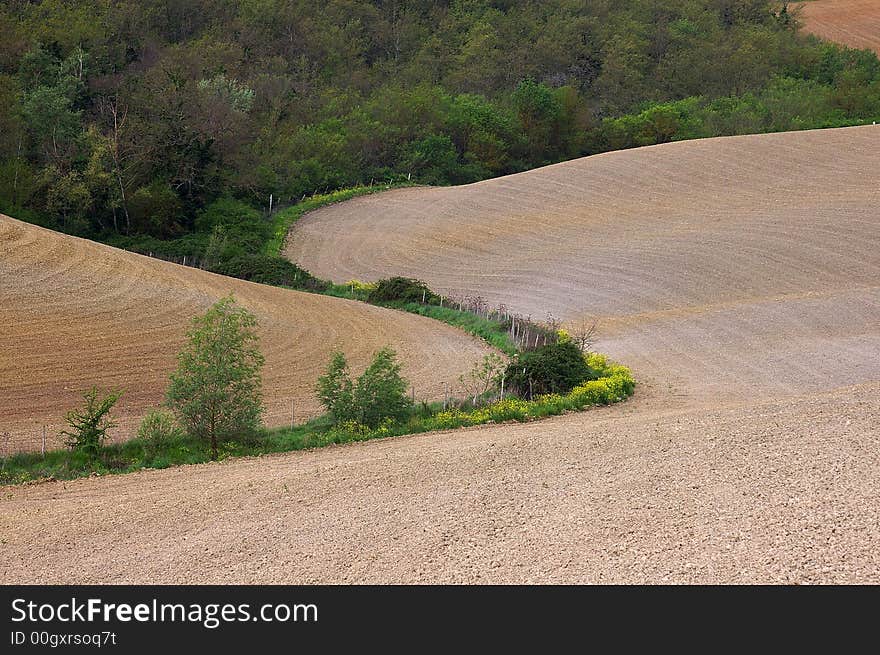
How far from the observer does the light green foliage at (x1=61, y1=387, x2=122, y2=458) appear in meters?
27.2

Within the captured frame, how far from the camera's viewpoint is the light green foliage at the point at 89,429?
89.3ft

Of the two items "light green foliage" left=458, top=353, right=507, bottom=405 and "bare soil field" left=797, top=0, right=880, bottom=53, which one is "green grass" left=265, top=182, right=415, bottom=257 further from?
"bare soil field" left=797, top=0, right=880, bottom=53

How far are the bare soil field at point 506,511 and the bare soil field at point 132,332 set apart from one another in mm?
6974

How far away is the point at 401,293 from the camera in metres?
51.4

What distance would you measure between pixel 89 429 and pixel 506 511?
478 inches

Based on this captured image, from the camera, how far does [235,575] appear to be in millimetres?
17938

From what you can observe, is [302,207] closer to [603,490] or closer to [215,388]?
[215,388]

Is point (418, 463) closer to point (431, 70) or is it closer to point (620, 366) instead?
point (620, 366)

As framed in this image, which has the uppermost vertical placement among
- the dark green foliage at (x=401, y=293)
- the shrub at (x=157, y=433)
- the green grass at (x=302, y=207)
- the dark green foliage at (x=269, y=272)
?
the green grass at (x=302, y=207)

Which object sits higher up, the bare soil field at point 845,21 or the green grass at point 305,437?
the bare soil field at point 845,21

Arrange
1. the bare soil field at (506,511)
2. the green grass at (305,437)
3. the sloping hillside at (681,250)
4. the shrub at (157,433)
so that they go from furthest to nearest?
the sloping hillside at (681,250), the shrub at (157,433), the green grass at (305,437), the bare soil field at (506,511)

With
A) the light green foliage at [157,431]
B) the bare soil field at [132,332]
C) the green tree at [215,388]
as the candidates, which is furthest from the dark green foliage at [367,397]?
the light green foliage at [157,431]

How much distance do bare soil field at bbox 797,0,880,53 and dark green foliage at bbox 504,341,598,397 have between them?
112m

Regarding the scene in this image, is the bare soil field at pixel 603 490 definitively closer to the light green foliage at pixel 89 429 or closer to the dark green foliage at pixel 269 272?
the light green foliage at pixel 89 429
